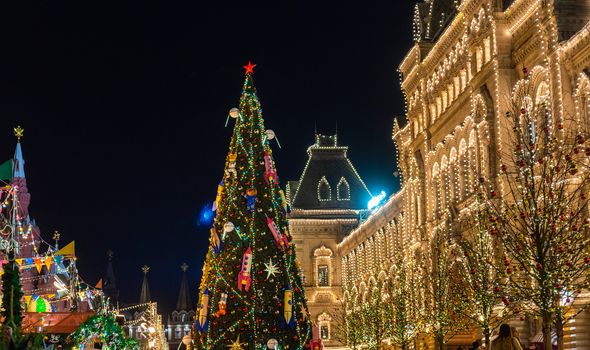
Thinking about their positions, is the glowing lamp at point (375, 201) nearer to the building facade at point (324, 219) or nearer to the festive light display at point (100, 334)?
the building facade at point (324, 219)

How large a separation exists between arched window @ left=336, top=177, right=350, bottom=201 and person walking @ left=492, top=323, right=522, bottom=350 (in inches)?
2509

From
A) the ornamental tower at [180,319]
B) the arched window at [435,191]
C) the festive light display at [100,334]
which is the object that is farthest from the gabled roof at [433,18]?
the ornamental tower at [180,319]

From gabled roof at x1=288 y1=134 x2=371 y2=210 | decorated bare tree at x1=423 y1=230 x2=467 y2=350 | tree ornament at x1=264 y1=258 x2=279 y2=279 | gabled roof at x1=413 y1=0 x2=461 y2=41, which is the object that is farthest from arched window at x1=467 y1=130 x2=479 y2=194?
gabled roof at x1=288 y1=134 x2=371 y2=210

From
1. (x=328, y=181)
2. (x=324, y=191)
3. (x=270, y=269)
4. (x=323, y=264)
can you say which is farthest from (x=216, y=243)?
(x=328, y=181)

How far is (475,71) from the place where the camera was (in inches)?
1479

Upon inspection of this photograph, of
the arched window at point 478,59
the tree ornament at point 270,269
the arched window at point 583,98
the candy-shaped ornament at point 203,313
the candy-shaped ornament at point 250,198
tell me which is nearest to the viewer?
the arched window at point 583,98

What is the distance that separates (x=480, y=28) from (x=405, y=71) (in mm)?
13600

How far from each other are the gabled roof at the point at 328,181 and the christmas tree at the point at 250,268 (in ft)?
157

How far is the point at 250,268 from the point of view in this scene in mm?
30125

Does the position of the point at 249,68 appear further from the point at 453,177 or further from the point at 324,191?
the point at 324,191

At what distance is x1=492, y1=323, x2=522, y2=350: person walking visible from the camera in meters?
15.9

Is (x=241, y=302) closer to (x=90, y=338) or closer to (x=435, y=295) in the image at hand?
(x=90, y=338)

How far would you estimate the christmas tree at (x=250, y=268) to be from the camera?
98.7 feet

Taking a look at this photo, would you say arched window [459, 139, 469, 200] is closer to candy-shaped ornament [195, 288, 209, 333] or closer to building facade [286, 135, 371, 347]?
candy-shaped ornament [195, 288, 209, 333]
